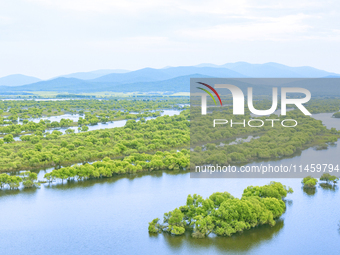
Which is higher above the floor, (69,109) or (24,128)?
(69,109)

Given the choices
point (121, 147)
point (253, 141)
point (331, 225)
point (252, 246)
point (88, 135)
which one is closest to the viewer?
point (252, 246)

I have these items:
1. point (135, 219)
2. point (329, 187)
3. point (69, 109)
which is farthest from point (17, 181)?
point (69, 109)

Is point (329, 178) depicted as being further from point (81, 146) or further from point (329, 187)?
point (81, 146)

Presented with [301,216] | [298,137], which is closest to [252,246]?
[301,216]

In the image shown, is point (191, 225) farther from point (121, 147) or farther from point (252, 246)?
point (121, 147)

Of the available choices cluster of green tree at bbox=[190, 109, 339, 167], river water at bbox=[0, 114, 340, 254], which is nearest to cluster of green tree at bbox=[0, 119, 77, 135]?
cluster of green tree at bbox=[190, 109, 339, 167]

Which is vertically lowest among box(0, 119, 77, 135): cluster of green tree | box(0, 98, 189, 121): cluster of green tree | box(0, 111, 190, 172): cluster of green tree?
box(0, 111, 190, 172): cluster of green tree

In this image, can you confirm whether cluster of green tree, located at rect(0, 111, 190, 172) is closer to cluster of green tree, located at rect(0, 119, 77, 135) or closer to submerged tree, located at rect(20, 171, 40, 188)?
submerged tree, located at rect(20, 171, 40, 188)
